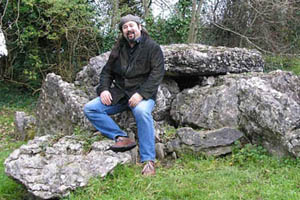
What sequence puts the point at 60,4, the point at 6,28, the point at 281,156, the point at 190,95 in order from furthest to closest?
the point at 6,28
the point at 60,4
the point at 190,95
the point at 281,156

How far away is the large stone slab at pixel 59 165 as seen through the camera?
4.02 metres

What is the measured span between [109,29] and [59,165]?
343 inches

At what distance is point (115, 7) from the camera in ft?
40.5

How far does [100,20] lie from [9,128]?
189 inches

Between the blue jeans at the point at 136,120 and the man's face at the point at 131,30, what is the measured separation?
902 mm

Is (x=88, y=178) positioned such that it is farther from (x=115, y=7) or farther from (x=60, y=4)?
(x=115, y=7)

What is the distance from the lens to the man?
4.56 metres

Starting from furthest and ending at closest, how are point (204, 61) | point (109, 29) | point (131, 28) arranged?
point (109, 29) < point (204, 61) < point (131, 28)

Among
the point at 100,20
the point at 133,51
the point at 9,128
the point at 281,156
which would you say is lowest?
the point at 9,128

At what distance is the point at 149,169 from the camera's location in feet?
14.6

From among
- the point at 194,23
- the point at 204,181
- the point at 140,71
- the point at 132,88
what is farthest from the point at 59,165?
the point at 194,23

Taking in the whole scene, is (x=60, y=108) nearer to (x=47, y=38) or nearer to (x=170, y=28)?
(x=47, y=38)

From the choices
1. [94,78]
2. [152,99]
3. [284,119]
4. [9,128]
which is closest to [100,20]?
[9,128]

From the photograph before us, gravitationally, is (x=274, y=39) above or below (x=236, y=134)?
Answer: above
